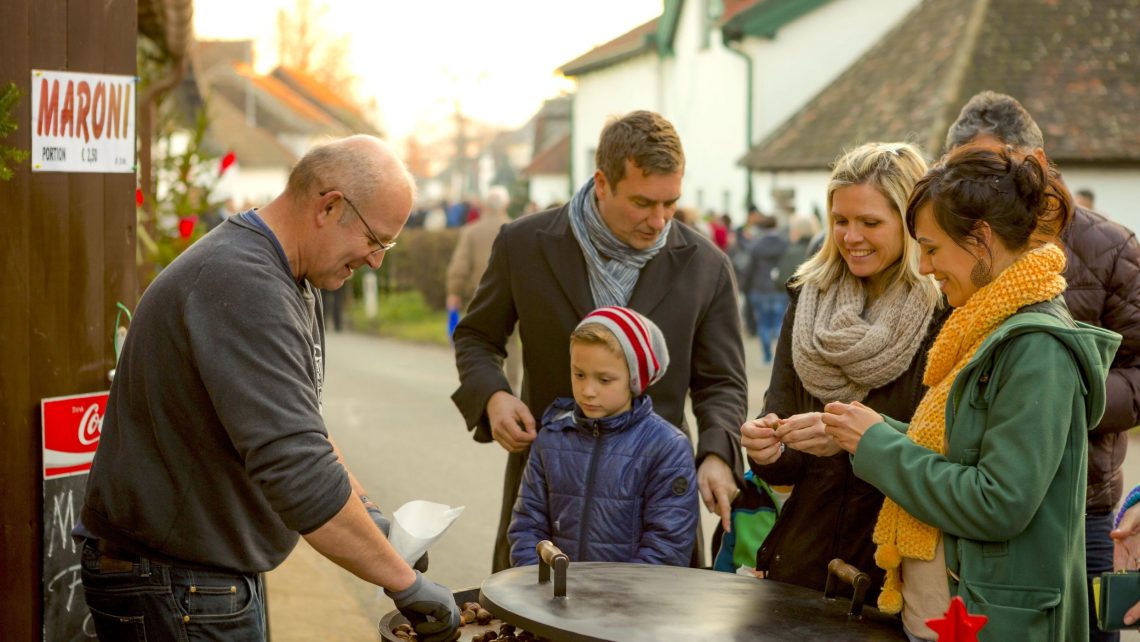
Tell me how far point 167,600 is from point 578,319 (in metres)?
1.81

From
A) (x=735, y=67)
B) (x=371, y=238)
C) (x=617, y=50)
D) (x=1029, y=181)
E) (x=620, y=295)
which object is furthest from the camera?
(x=617, y=50)

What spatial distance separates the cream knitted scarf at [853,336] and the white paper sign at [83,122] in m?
2.52

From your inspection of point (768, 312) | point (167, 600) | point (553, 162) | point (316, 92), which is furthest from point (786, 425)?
point (316, 92)

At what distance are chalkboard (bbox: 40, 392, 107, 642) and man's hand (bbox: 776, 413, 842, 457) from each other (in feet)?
8.22

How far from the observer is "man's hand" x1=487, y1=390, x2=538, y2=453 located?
436 cm

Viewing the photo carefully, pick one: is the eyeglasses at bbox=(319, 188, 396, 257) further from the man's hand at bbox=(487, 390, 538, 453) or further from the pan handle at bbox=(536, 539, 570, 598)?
the man's hand at bbox=(487, 390, 538, 453)

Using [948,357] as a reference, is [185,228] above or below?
above

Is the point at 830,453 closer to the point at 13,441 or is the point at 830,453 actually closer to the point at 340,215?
the point at 340,215

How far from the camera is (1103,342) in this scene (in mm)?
2992

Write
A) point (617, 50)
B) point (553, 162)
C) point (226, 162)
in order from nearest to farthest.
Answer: point (226, 162)
point (617, 50)
point (553, 162)

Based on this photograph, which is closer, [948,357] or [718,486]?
[948,357]

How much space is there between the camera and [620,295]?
4.52m

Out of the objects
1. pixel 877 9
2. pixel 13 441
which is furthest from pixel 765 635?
pixel 877 9

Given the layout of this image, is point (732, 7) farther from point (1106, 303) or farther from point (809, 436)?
point (809, 436)
